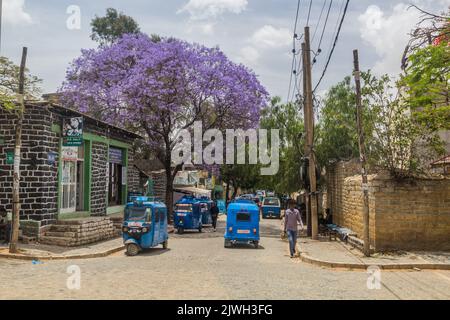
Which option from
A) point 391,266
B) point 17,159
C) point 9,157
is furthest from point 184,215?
point 391,266

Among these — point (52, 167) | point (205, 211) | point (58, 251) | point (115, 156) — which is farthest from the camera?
point (205, 211)

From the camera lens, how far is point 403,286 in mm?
10562

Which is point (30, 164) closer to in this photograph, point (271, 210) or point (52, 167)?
point (52, 167)

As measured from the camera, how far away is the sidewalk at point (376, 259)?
13312mm

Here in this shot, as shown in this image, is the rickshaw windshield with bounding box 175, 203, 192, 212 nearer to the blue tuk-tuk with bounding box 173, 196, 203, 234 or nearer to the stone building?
the blue tuk-tuk with bounding box 173, 196, 203, 234

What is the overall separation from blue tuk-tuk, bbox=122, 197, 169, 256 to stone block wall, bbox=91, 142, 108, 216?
5.54m

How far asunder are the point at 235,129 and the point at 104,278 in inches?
789

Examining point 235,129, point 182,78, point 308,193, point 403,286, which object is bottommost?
point 403,286

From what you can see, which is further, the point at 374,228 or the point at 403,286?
the point at 374,228

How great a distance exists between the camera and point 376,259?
14.5m

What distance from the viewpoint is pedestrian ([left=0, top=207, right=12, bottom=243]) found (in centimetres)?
1655

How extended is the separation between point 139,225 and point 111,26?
103 feet
